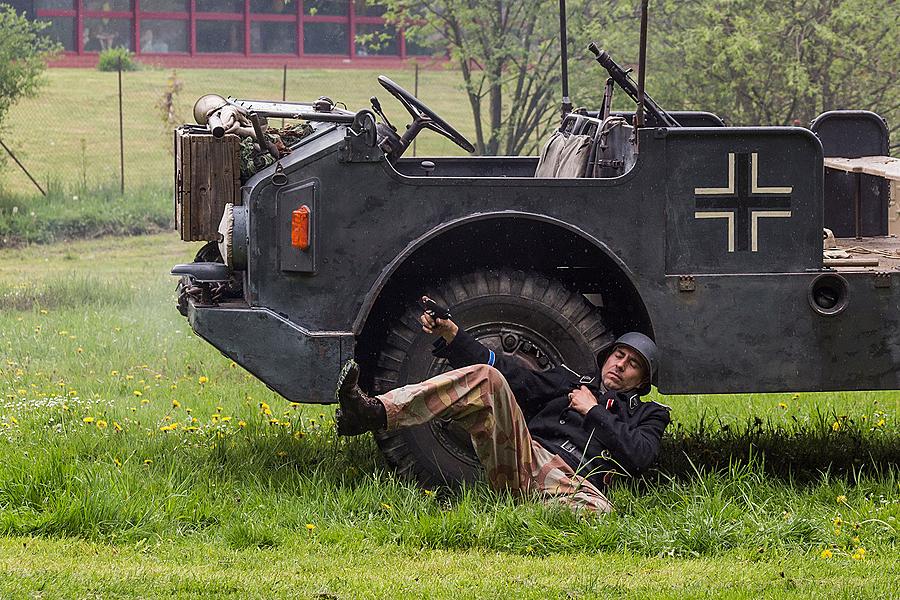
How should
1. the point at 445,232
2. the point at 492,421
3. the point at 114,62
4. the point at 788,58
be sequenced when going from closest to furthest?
the point at 492,421
the point at 445,232
the point at 788,58
the point at 114,62

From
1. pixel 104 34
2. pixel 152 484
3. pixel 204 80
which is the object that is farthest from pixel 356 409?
pixel 104 34

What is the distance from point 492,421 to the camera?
551 cm

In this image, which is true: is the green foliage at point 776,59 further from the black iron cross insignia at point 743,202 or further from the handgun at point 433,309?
the handgun at point 433,309

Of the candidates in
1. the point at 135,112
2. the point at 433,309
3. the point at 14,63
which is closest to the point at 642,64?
the point at 433,309

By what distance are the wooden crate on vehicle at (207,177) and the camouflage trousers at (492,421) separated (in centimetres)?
131

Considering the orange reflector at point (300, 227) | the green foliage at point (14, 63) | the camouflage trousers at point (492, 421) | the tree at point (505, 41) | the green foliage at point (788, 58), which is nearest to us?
the camouflage trousers at point (492, 421)

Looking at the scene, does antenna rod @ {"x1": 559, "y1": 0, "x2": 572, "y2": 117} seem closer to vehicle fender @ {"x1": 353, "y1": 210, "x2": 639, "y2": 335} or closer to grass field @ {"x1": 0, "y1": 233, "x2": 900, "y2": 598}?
vehicle fender @ {"x1": 353, "y1": 210, "x2": 639, "y2": 335}

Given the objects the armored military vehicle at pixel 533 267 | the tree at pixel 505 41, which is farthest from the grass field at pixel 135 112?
the armored military vehicle at pixel 533 267

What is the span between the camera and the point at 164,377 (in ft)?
29.1

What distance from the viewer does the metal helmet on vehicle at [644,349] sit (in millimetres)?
5715

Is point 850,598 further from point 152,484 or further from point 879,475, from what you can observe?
point 152,484

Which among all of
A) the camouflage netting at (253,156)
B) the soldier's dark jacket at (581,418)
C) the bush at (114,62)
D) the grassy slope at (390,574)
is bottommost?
the grassy slope at (390,574)

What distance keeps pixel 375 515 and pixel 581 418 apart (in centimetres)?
93

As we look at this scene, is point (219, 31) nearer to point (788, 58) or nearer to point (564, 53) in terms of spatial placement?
point (788, 58)
